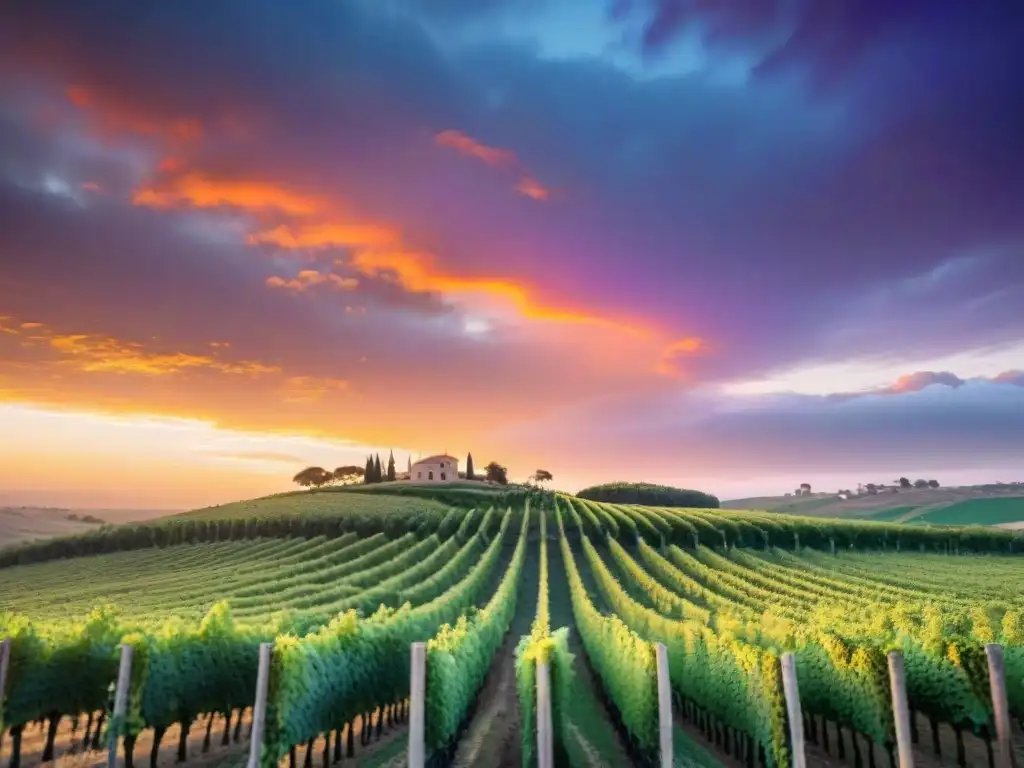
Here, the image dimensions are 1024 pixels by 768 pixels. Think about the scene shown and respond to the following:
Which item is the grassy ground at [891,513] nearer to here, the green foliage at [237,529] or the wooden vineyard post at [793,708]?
the green foliage at [237,529]

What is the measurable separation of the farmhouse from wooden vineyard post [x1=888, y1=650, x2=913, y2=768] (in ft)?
349

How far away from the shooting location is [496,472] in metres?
128

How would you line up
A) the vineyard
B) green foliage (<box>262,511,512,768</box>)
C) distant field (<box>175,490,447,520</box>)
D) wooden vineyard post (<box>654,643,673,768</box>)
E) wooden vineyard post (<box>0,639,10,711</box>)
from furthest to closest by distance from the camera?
distant field (<box>175,490,447,520</box>) → wooden vineyard post (<box>0,639,10,711</box>) → the vineyard → green foliage (<box>262,511,512,768</box>) → wooden vineyard post (<box>654,643,673,768</box>)

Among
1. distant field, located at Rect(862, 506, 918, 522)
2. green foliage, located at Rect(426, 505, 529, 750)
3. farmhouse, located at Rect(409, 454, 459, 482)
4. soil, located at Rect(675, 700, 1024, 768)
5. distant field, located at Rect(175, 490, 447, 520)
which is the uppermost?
farmhouse, located at Rect(409, 454, 459, 482)

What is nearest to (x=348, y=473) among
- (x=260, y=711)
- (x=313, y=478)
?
(x=313, y=478)

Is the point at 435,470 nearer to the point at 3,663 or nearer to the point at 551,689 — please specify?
the point at 3,663

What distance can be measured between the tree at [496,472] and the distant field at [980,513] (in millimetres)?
70237

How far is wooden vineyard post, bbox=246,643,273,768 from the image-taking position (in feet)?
33.4

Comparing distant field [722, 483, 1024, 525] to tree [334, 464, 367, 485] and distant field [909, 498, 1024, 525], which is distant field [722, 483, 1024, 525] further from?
tree [334, 464, 367, 485]

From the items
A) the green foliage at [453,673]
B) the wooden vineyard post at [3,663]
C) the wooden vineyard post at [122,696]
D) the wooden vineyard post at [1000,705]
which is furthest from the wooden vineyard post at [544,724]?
the wooden vineyard post at [3,663]

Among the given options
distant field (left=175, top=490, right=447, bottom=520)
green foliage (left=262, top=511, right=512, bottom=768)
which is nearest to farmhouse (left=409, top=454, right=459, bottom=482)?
distant field (left=175, top=490, right=447, bottom=520)

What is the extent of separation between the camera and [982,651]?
41.2 feet

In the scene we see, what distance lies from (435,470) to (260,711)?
347ft

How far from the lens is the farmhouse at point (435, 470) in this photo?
115 meters
